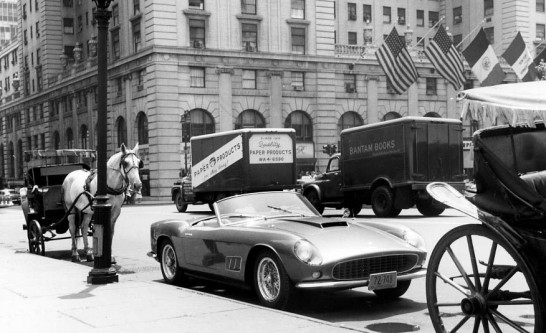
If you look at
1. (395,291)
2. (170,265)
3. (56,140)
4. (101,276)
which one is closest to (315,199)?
(170,265)

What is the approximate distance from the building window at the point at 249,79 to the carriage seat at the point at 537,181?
1958 inches

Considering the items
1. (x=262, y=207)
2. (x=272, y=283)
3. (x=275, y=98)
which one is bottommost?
(x=272, y=283)

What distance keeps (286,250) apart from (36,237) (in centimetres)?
872

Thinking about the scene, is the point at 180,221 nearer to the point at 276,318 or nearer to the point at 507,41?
the point at 276,318

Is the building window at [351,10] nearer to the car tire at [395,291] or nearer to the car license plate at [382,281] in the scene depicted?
the car tire at [395,291]

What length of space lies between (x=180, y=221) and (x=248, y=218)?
4.32ft

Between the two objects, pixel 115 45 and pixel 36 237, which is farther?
pixel 115 45

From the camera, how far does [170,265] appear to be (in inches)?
405

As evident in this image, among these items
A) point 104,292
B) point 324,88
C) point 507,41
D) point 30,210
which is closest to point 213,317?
point 104,292

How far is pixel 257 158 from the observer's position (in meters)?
29.4

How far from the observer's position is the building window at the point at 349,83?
5856 centimetres

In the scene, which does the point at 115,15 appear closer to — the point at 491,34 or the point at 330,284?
the point at 491,34

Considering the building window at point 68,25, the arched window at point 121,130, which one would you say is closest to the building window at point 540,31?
the arched window at point 121,130

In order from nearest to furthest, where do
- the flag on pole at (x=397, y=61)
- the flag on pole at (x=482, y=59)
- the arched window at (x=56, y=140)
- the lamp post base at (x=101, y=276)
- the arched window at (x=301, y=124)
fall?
the lamp post base at (x=101, y=276)
the flag on pole at (x=482, y=59)
the flag on pole at (x=397, y=61)
the arched window at (x=301, y=124)
the arched window at (x=56, y=140)
